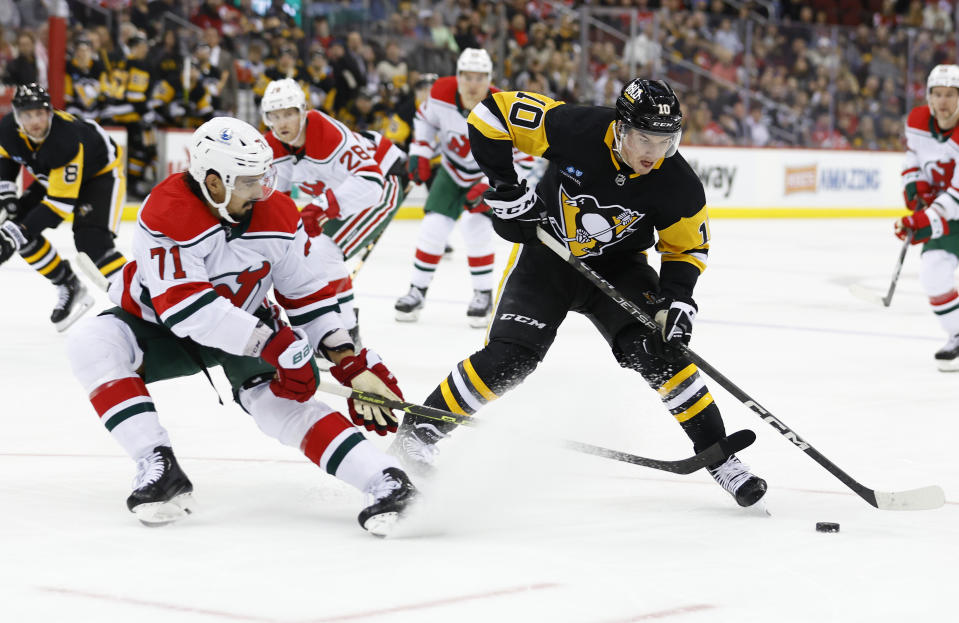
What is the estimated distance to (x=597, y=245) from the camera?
3238 mm

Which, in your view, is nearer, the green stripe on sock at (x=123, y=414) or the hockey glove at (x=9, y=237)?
the green stripe on sock at (x=123, y=414)

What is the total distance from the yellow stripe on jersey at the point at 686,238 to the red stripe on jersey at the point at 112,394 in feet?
4.26

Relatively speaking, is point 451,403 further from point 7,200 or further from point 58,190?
point 7,200

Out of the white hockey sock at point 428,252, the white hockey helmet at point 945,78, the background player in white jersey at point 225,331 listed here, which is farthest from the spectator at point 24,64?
the background player in white jersey at point 225,331

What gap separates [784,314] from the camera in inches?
270

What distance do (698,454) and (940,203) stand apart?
2627 mm

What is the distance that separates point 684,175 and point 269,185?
0.99m

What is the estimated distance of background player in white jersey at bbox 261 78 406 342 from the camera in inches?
196

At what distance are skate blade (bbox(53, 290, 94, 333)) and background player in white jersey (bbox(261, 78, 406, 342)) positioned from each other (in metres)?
1.13

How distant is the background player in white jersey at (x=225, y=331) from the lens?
8.95ft

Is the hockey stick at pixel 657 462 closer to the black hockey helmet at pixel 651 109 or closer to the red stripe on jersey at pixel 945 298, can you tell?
the black hockey helmet at pixel 651 109

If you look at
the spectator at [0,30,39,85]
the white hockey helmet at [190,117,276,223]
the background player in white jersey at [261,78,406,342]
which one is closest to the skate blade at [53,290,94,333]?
the background player in white jersey at [261,78,406,342]

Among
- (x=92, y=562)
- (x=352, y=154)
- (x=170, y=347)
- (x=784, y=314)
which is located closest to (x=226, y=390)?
(x=352, y=154)

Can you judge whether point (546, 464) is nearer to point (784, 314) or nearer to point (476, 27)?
point (784, 314)
